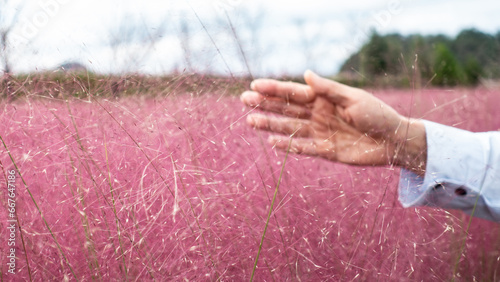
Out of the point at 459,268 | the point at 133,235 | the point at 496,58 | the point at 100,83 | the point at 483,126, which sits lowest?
the point at 496,58

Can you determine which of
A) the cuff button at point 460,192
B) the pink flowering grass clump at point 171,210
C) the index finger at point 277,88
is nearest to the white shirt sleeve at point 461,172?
the cuff button at point 460,192

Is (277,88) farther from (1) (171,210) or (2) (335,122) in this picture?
(1) (171,210)

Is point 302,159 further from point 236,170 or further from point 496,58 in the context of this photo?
point 496,58

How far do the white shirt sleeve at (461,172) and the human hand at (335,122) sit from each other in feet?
0.13

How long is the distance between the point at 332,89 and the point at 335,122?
11cm

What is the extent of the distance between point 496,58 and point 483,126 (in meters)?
4.47

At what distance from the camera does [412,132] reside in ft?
4.01

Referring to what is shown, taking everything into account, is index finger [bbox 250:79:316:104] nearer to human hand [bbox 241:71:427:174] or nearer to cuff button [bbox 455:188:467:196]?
human hand [bbox 241:71:427:174]

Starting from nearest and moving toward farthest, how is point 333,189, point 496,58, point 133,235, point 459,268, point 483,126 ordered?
point 133,235 < point 333,189 < point 459,268 < point 483,126 < point 496,58

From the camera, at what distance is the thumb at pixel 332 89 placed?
1.26 metres

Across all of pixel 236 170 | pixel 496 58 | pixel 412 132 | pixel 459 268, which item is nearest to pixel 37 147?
pixel 236 170

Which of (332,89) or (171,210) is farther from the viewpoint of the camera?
(332,89)

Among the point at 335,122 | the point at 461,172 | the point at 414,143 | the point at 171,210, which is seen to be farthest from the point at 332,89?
the point at 171,210

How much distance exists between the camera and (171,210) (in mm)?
876
